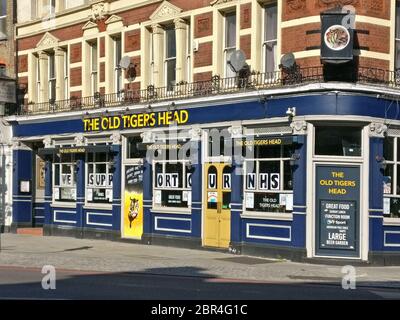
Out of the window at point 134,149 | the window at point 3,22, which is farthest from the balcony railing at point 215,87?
the window at point 3,22

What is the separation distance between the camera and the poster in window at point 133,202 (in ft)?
76.0

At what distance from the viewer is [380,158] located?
59.9 feet

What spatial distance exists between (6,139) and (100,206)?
5.94 m

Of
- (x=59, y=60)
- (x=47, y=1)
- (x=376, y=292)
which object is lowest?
(x=376, y=292)

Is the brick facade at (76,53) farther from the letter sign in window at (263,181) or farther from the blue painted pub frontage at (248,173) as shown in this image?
the letter sign in window at (263,181)

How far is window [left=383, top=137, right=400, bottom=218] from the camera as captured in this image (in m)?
18.5

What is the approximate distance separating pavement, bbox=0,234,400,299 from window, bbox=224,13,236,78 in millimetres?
5258

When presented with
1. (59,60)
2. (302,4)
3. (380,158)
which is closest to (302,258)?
(380,158)

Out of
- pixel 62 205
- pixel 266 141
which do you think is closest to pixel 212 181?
pixel 266 141

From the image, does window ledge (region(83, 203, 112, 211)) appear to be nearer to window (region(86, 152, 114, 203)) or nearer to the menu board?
window (region(86, 152, 114, 203))

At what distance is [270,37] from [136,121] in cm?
540

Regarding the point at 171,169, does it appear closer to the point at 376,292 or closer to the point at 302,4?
the point at 302,4

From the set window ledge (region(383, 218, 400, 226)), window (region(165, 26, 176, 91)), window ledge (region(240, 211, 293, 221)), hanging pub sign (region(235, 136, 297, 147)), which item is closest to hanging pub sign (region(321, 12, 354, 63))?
hanging pub sign (region(235, 136, 297, 147))

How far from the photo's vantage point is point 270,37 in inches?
→ 788
